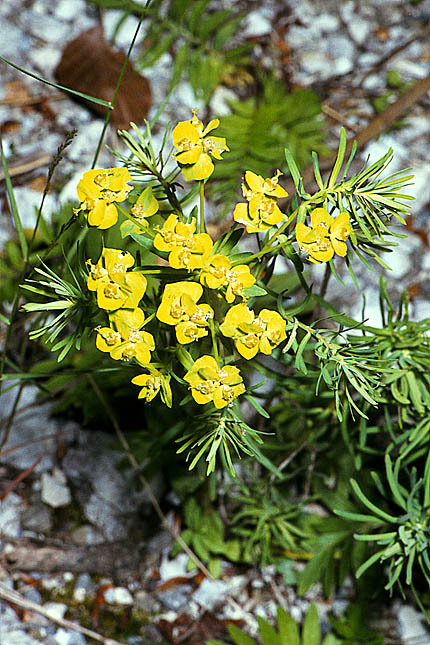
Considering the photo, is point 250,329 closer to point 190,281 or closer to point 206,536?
point 190,281

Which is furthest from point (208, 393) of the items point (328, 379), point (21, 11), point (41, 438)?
point (21, 11)

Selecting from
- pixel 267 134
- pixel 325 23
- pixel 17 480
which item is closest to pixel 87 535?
pixel 17 480

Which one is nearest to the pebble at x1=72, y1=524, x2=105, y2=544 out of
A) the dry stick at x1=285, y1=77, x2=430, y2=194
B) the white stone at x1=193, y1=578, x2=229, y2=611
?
the white stone at x1=193, y1=578, x2=229, y2=611

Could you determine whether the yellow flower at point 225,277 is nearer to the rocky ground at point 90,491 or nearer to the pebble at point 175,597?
the rocky ground at point 90,491

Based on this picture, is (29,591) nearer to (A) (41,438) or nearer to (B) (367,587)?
(A) (41,438)

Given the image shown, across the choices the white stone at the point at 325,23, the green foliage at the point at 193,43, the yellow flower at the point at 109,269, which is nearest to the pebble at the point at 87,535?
the yellow flower at the point at 109,269
